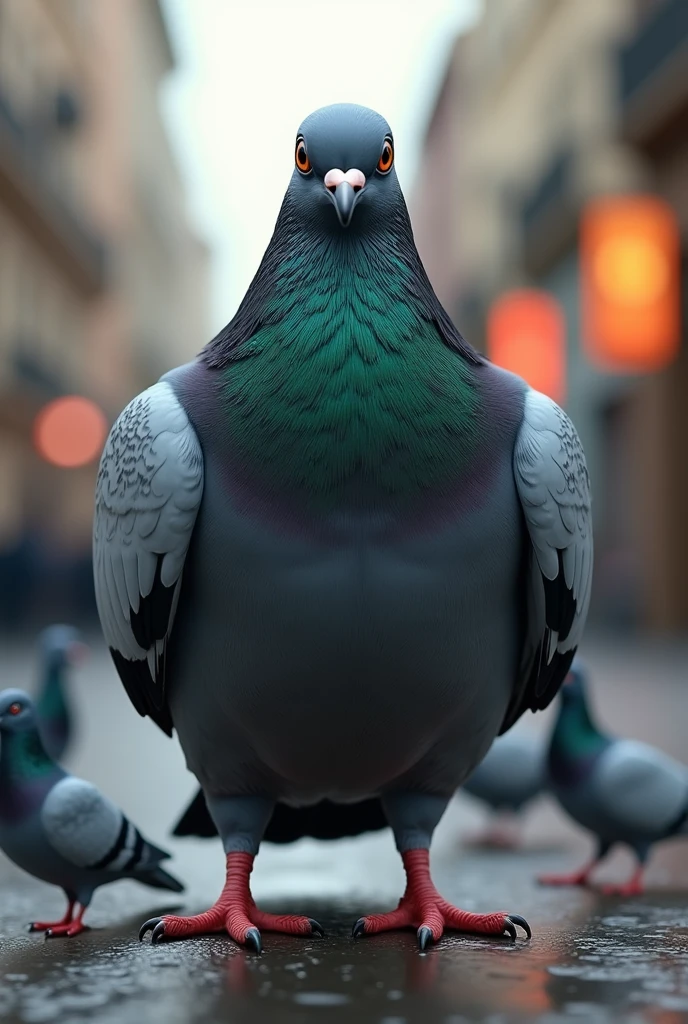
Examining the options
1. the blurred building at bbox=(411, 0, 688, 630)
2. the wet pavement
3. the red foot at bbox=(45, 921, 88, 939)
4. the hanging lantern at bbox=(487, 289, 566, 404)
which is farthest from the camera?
the hanging lantern at bbox=(487, 289, 566, 404)

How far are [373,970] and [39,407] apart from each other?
24366 millimetres

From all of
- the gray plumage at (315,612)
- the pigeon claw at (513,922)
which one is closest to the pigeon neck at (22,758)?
the gray plumage at (315,612)

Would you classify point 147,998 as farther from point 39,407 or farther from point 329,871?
point 39,407

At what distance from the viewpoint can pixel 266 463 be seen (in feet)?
8.96

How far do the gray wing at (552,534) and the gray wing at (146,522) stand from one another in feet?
2.28

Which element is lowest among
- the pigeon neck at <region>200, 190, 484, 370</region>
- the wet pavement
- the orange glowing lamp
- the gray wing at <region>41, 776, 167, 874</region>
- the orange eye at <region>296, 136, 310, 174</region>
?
the wet pavement

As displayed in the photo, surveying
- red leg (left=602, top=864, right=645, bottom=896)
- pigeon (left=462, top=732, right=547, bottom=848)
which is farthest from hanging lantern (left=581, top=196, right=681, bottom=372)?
red leg (left=602, top=864, right=645, bottom=896)

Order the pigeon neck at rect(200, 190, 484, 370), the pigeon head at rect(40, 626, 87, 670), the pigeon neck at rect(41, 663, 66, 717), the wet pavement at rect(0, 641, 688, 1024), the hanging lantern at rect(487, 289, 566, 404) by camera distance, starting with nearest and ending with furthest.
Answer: the wet pavement at rect(0, 641, 688, 1024), the pigeon neck at rect(200, 190, 484, 370), the pigeon neck at rect(41, 663, 66, 717), the pigeon head at rect(40, 626, 87, 670), the hanging lantern at rect(487, 289, 566, 404)

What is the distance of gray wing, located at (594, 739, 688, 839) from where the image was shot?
386 centimetres

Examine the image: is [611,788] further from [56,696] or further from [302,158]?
[56,696]

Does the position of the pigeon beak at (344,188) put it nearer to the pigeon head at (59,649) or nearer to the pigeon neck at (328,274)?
the pigeon neck at (328,274)

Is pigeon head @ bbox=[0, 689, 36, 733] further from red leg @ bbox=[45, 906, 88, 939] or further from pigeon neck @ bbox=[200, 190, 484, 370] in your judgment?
pigeon neck @ bbox=[200, 190, 484, 370]

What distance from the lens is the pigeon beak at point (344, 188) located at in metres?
2.70

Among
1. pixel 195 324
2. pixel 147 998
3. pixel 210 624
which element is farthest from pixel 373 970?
pixel 195 324
